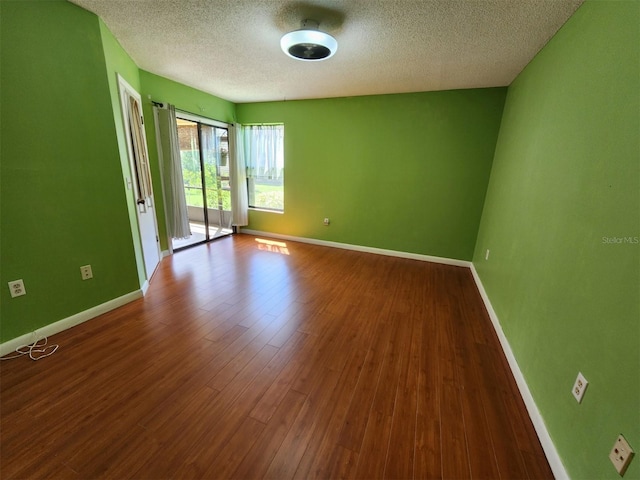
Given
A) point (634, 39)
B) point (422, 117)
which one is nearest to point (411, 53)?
point (422, 117)

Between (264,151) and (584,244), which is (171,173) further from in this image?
(584,244)

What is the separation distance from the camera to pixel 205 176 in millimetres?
4375

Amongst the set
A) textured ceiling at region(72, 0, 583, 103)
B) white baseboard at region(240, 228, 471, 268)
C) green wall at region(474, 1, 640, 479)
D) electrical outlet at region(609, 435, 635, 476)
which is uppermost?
textured ceiling at region(72, 0, 583, 103)

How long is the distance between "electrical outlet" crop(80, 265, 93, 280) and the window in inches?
122

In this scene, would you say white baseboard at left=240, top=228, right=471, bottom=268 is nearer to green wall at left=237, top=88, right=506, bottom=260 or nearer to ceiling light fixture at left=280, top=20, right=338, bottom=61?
green wall at left=237, top=88, right=506, bottom=260

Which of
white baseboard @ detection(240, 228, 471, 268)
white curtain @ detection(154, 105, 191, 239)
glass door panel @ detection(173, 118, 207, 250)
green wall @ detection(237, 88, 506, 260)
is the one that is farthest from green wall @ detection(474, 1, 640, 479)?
glass door panel @ detection(173, 118, 207, 250)

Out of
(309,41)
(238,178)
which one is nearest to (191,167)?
(238,178)

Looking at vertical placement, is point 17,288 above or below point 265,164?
below

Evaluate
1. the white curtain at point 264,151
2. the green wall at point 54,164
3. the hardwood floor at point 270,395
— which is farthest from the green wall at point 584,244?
the white curtain at point 264,151

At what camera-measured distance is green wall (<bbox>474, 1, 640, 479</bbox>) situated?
3.29ft

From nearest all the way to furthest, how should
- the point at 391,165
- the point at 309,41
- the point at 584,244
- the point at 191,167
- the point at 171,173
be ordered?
1. the point at 584,244
2. the point at 309,41
3. the point at 171,173
4. the point at 391,165
5. the point at 191,167

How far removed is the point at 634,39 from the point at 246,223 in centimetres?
495

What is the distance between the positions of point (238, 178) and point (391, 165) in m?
2.71

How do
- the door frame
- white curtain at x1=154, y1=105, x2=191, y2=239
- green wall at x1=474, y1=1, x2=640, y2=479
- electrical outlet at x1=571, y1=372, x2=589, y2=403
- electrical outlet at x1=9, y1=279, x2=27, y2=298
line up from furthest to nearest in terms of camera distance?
white curtain at x1=154, y1=105, x2=191, y2=239 → the door frame → electrical outlet at x1=9, y1=279, x2=27, y2=298 → electrical outlet at x1=571, y1=372, x2=589, y2=403 → green wall at x1=474, y1=1, x2=640, y2=479
